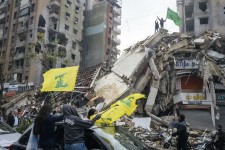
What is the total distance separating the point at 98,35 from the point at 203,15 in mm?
20816

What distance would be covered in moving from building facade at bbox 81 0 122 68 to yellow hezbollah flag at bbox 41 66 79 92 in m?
49.2

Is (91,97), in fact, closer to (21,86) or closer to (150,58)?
(150,58)

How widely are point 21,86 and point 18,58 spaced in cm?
742

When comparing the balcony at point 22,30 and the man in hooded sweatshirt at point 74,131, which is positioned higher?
the balcony at point 22,30

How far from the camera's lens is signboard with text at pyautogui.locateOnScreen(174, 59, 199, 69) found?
64.4ft

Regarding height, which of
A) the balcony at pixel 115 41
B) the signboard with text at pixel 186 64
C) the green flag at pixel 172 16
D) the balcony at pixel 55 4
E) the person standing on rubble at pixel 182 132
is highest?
the balcony at pixel 55 4

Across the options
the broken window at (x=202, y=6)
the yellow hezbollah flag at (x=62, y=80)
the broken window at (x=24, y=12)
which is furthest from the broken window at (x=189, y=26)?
the yellow hezbollah flag at (x=62, y=80)

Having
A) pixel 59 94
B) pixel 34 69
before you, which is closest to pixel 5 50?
→ pixel 34 69

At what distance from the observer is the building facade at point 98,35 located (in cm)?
6116

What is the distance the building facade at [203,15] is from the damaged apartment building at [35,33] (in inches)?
795

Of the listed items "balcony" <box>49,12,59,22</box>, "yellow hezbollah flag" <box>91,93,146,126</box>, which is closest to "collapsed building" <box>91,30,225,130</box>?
"yellow hezbollah flag" <box>91,93,146,126</box>

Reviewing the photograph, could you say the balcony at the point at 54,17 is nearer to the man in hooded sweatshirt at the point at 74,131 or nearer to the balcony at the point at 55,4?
the balcony at the point at 55,4

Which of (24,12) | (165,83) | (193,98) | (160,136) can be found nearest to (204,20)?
(24,12)

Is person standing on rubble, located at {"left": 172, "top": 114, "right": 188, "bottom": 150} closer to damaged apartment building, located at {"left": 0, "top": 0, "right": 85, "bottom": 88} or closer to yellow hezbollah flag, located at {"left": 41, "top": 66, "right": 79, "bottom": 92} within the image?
yellow hezbollah flag, located at {"left": 41, "top": 66, "right": 79, "bottom": 92}
